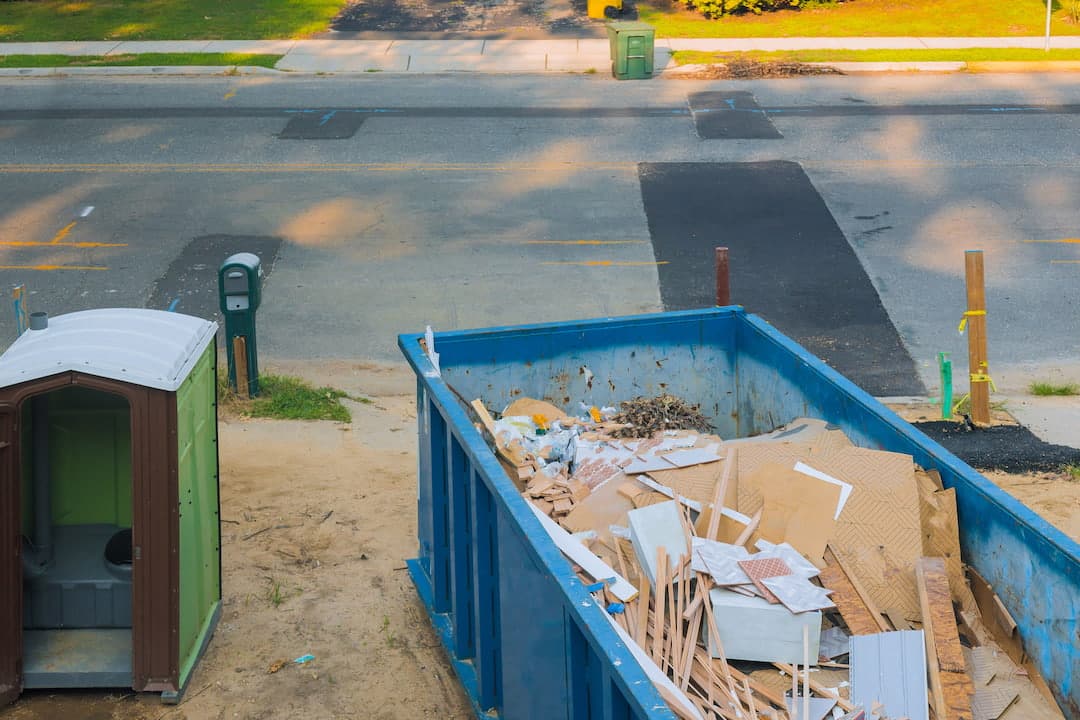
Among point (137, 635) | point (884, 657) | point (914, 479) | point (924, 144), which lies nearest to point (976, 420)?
point (914, 479)

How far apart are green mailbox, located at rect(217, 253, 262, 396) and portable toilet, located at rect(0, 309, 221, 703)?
2.97 metres

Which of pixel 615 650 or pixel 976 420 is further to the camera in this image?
pixel 976 420

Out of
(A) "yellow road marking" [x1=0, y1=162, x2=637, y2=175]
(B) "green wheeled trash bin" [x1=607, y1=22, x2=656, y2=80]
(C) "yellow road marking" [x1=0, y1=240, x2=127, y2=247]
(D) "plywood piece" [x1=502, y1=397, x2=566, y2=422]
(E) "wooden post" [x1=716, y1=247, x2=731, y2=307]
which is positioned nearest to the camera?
(D) "plywood piece" [x1=502, y1=397, x2=566, y2=422]

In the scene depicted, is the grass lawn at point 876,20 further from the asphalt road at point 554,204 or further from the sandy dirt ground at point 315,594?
the sandy dirt ground at point 315,594

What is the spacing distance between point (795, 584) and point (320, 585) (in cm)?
333

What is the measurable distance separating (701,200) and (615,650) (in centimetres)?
1244

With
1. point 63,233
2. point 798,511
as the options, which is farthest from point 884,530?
point 63,233

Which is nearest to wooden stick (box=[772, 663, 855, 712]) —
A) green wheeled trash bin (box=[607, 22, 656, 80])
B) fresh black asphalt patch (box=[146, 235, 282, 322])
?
fresh black asphalt patch (box=[146, 235, 282, 322])

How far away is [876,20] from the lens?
2806 cm

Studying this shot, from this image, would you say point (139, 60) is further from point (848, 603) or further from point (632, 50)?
point (848, 603)

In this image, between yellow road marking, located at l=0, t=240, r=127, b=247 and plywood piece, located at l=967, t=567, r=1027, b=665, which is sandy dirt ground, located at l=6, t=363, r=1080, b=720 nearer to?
Result: plywood piece, located at l=967, t=567, r=1027, b=665

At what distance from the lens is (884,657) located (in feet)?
15.1

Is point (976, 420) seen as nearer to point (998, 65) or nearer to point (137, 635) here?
point (137, 635)

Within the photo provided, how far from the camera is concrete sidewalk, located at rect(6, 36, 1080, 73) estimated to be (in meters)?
24.1
